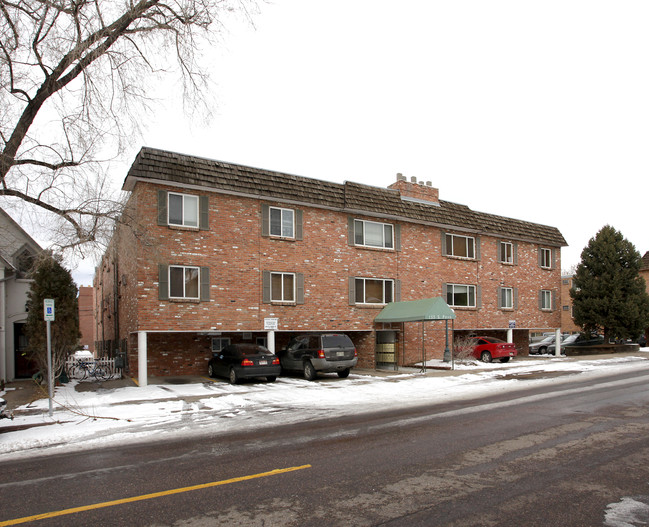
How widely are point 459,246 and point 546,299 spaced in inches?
319

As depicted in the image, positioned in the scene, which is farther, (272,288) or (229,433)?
(272,288)

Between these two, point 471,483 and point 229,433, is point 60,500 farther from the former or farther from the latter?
point 471,483

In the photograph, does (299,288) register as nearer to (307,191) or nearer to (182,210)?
(307,191)

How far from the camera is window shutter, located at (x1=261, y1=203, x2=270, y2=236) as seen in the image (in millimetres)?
20609

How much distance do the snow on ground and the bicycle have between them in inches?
45.9

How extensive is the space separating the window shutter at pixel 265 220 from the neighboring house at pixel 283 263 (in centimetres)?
4

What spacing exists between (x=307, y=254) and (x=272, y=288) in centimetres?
220

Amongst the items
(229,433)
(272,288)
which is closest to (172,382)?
(272,288)

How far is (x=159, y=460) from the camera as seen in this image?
7391 millimetres

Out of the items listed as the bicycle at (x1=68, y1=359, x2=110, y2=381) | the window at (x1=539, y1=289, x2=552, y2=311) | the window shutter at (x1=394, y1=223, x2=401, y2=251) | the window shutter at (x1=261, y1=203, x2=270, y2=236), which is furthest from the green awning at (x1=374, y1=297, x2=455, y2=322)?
the window at (x1=539, y1=289, x2=552, y2=311)

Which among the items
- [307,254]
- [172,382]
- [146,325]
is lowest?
[172,382]

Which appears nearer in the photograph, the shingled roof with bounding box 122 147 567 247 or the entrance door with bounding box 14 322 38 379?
the shingled roof with bounding box 122 147 567 247

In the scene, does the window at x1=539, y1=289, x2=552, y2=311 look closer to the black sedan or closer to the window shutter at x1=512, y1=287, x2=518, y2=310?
the window shutter at x1=512, y1=287, x2=518, y2=310

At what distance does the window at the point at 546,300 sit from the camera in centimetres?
3092
